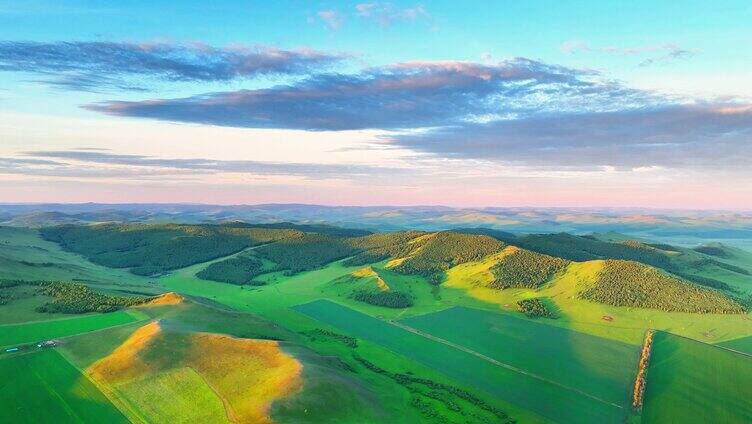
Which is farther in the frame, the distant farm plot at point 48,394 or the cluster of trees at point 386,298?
the cluster of trees at point 386,298

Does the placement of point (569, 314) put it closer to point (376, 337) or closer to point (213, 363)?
point (376, 337)

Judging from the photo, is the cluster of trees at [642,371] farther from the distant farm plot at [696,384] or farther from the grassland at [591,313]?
the grassland at [591,313]

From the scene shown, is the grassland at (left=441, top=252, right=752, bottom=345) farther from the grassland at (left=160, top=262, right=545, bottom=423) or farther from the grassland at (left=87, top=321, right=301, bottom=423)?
the grassland at (left=87, top=321, right=301, bottom=423)

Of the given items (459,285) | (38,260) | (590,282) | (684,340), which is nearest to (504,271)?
(459,285)

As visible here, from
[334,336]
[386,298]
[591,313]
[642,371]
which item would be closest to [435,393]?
[334,336]

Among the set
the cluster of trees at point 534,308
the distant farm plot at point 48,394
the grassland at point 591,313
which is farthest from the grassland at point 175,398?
the cluster of trees at point 534,308

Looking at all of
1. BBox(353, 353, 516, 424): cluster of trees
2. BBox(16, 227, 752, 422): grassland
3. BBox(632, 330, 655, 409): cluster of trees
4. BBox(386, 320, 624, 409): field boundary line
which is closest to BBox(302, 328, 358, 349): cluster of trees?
BBox(16, 227, 752, 422): grassland

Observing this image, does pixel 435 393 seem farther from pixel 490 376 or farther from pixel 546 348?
pixel 546 348
